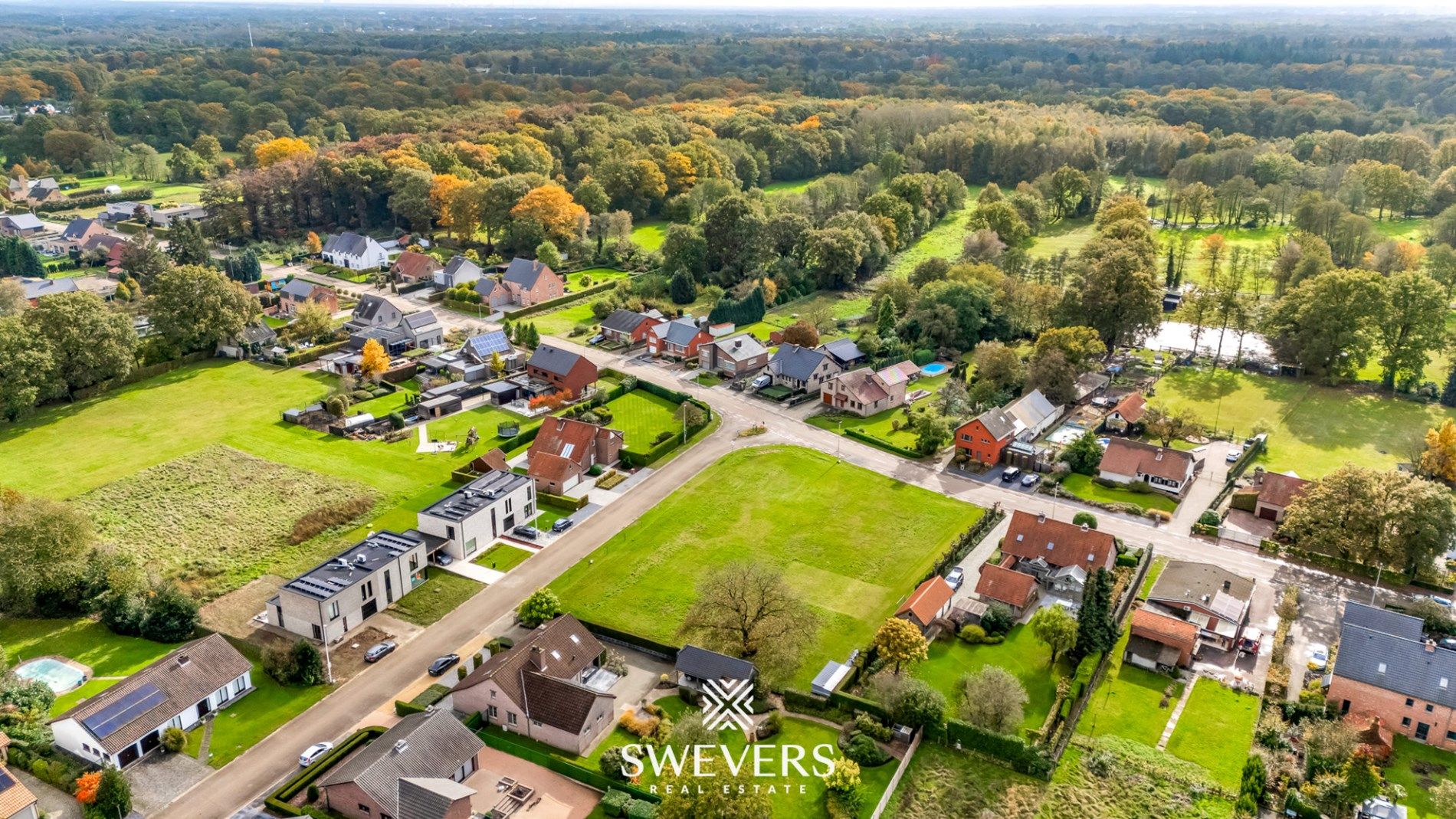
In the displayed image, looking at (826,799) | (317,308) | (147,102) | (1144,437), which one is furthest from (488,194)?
(147,102)

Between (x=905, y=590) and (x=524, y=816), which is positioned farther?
(x=905, y=590)

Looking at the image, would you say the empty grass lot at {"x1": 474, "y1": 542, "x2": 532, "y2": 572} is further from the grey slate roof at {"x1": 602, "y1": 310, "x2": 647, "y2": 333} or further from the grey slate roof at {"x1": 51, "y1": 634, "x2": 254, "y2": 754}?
the grey slate roof at {"x1": 602, "y1": 310, "x2": 647, "y2": 333}

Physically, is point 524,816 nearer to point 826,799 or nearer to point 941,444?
point 826,799

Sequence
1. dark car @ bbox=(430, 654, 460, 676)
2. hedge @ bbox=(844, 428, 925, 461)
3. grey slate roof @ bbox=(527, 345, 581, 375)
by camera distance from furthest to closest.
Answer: grey slate roof @ bbox=(527, 345, 581, 375) < hedge @ bbox=(844, 428, 925, 461) < dark car @ bbox=(430, 654, 460, 676)

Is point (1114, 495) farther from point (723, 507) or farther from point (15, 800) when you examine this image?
point (15, 800)

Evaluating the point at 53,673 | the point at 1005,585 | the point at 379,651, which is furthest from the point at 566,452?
the point at 53,673

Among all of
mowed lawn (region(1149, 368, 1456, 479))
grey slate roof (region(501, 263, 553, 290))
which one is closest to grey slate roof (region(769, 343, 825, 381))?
mowed lawn (region(1149, 368, 1456, 479))
